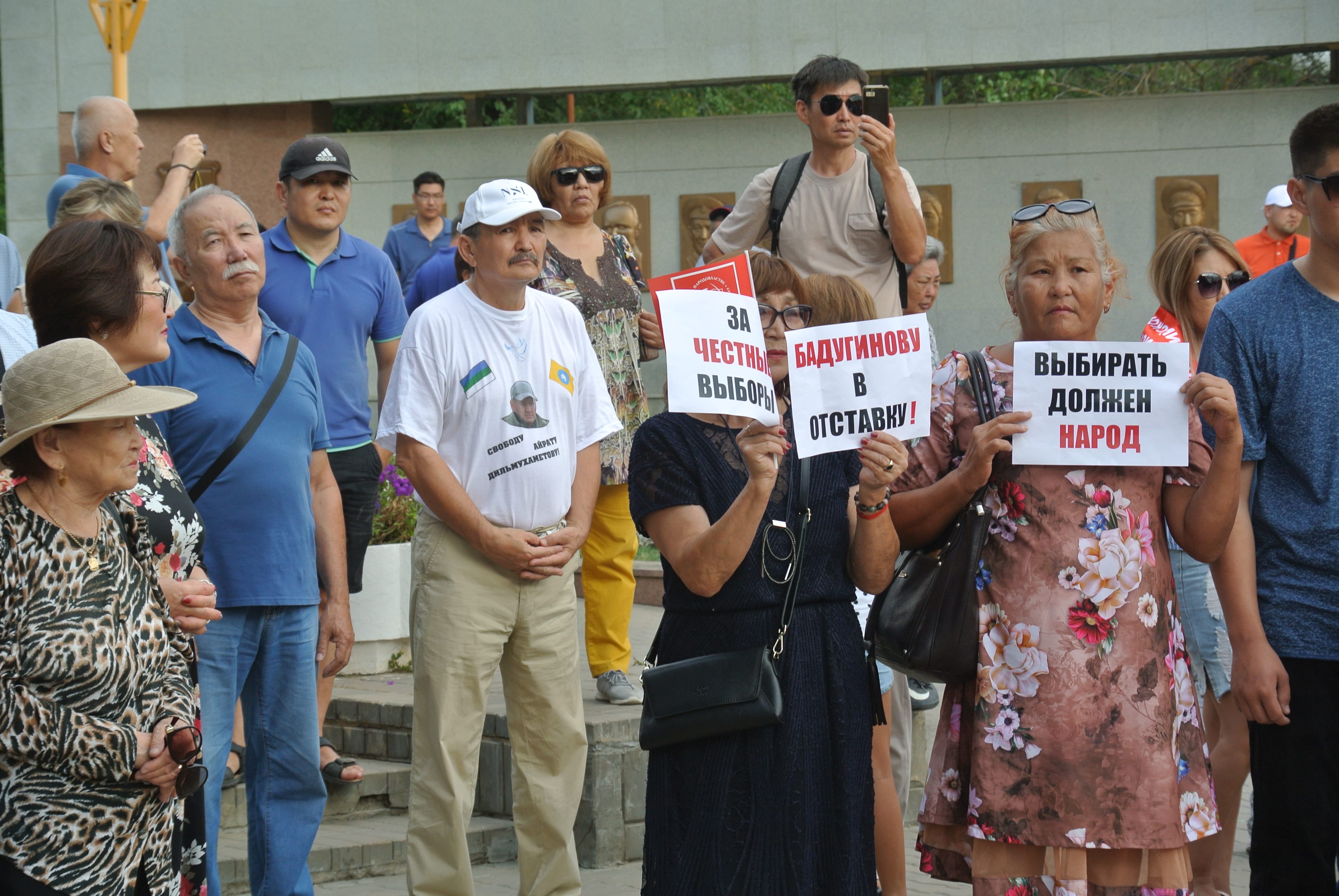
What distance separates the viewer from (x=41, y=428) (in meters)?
3.12

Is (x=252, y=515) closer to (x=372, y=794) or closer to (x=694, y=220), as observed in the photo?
(x=372, y=794)

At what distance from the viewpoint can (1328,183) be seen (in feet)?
12.1

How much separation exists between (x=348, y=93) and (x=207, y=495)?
45.1ft

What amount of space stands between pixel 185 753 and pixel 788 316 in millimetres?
1812

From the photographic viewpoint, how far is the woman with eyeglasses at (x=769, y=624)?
3.46 metres

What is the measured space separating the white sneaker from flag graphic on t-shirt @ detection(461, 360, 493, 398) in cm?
176

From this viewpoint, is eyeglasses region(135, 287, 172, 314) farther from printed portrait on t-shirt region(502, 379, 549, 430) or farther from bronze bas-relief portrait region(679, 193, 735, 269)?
bronze bas-relief portrait region(679, 193, 735, 269)

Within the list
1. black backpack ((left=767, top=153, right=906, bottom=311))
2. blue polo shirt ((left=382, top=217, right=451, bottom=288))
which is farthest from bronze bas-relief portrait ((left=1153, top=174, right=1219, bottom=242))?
black backpack ((left=767, top=153, right=906, bottom=311))

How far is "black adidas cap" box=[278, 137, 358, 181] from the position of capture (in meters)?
6.16

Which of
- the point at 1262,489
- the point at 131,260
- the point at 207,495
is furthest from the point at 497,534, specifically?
the point at 1262,489

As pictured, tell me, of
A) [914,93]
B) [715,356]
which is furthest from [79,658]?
[914,93]

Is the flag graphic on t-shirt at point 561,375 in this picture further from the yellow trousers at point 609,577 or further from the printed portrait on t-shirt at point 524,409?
the yellow trousers at point 609,577

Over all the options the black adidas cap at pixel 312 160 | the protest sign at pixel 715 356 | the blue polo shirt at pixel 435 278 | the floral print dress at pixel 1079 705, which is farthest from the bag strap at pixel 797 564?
the blue polo shirt at pixel 435 278

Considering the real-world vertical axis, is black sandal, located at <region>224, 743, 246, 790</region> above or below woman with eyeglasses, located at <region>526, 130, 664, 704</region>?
below
